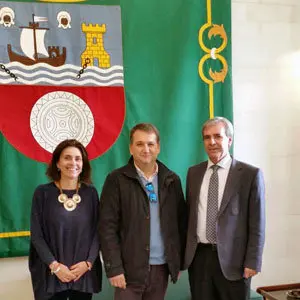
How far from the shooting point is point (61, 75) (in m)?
2.94

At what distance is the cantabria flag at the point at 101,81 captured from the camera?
2867mm

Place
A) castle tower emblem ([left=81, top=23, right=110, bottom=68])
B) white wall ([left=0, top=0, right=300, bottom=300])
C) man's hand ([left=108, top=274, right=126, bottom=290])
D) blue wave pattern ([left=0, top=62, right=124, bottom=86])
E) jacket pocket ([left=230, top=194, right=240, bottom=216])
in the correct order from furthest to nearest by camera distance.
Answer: white wall ([left=0, top=0, right=300, bottom=300]) → castle tower emblem ([left=81, top=23, right=110, bottom=68]) → blue wave pattern ([left=0, top=62, right=124, bottom=86]) → jacket pocket ([left=230, top=194, right=240, bottom=216]) → man's hand ([left=108, top=274, right=126, bottom=290])

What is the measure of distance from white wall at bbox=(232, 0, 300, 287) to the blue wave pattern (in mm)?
1046

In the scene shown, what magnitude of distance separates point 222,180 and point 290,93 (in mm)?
1709

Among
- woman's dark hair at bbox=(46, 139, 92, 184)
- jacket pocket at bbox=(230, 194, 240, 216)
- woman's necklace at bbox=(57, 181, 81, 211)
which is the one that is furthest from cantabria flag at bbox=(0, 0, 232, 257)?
jacket pocket at bbox=(230, 194, 240, 216)

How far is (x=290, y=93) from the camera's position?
3498 mm

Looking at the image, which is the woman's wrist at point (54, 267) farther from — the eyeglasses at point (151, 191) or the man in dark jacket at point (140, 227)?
the eyeglasses at point (151, 191)

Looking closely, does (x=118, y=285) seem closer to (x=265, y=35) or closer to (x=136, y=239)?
(x=136, y=239)

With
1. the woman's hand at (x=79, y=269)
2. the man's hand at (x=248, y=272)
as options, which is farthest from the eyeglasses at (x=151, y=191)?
the man's hand at (x=248, y=272)

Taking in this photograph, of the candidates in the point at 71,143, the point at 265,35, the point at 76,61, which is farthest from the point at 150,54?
the point at 71,143

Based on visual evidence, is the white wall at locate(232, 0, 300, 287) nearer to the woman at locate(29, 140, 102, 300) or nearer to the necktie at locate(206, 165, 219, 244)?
the necktie at locate(206, 165, 219, 244)

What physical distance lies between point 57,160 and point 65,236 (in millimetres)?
398

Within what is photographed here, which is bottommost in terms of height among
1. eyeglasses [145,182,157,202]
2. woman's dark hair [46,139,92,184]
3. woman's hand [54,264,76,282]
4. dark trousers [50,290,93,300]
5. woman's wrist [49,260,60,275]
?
dark trousers [50,290,93,300]

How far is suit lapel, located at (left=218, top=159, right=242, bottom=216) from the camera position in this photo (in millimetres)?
2072
